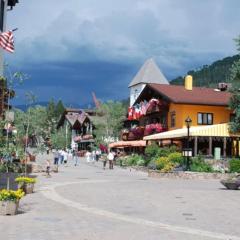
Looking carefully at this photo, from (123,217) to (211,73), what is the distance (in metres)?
158

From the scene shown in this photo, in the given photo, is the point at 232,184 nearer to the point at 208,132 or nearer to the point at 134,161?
the point at 208,132

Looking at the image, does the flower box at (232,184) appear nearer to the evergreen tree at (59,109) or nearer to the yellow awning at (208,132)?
the yellow awning at (208,132)

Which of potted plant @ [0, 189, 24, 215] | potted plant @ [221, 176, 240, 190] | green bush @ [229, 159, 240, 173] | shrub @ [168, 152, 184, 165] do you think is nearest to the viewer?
potted plant @ [0, 189, 24, 215]

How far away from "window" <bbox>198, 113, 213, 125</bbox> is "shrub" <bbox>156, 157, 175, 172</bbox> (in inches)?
745

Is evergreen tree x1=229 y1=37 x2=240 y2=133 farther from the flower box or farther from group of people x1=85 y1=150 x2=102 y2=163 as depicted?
group of people x1=85 y1=150 x2=102 y2=163

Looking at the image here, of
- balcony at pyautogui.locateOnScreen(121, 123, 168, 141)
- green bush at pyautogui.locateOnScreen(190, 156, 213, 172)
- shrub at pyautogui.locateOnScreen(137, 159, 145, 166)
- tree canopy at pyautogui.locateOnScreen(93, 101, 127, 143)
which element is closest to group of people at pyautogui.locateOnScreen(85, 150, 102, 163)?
balcony at pyautogui.locateOnScreen(121, 123, 168, 141)

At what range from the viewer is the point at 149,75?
336 feet

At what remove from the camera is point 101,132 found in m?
82.4

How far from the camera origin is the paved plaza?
11.4 meters

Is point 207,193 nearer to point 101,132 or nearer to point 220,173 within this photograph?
point 220,173

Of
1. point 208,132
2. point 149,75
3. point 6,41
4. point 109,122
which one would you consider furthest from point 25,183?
point 149,75

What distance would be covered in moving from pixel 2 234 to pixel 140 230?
3.02 m

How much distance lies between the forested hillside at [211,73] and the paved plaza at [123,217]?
444 ft

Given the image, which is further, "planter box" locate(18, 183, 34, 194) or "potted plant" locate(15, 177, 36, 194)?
"planter box" locate(18, 183, 34, 194)
